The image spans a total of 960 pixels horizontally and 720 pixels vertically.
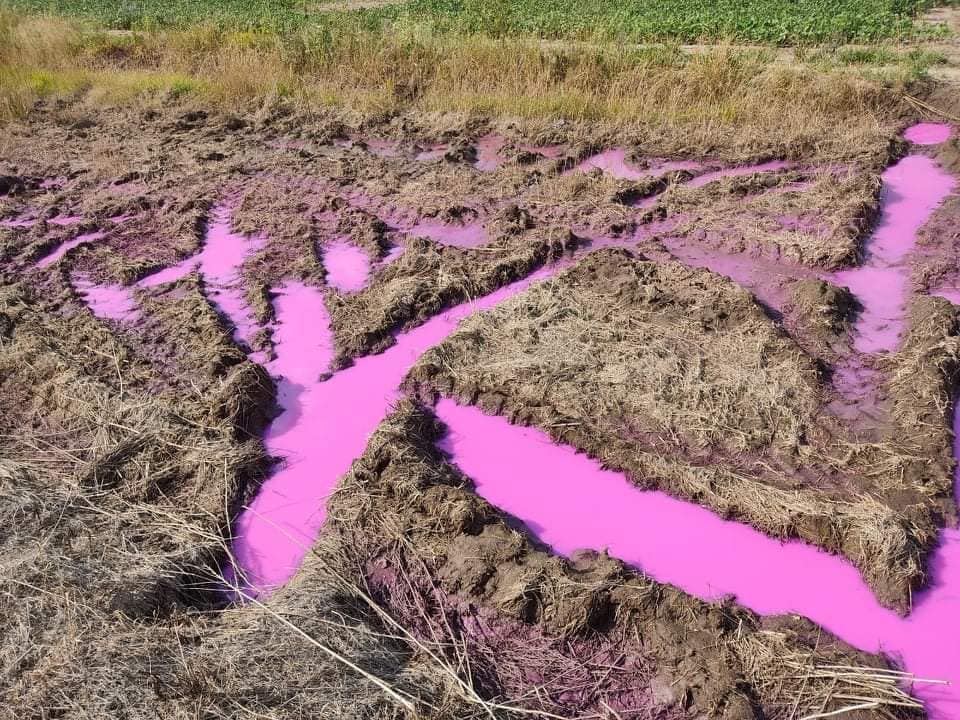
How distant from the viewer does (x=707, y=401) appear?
4.53 meters

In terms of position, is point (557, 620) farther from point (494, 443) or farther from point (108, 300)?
point (108, 300)

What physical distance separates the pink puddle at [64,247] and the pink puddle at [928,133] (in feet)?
28.7

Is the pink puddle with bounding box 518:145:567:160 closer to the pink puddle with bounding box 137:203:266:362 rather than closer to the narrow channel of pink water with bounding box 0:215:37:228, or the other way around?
the pink puddle with bounding box 137:203:266:362

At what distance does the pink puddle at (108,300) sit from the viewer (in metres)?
5.93

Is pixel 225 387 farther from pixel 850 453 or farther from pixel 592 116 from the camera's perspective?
pixel 592 116

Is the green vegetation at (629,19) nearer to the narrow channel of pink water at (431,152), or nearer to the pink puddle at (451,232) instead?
the narrow channel of pink water at (431,152)

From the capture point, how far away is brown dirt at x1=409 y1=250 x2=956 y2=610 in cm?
381

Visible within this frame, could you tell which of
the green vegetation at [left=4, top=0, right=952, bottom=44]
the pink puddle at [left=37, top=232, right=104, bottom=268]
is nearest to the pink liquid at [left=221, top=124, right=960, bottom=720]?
the pink puddle at [left=37, top=232, right=104, bottom=268]

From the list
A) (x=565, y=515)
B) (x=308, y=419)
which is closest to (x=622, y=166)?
(x=308, y=419)

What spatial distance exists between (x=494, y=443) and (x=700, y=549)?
140cm

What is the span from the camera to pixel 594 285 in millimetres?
5734

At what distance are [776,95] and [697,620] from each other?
7.11m

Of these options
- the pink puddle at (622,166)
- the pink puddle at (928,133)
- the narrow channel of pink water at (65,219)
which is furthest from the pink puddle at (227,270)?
the pink puddle at (928,133)

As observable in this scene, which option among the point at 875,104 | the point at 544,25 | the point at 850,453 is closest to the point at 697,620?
the point at 850,453
